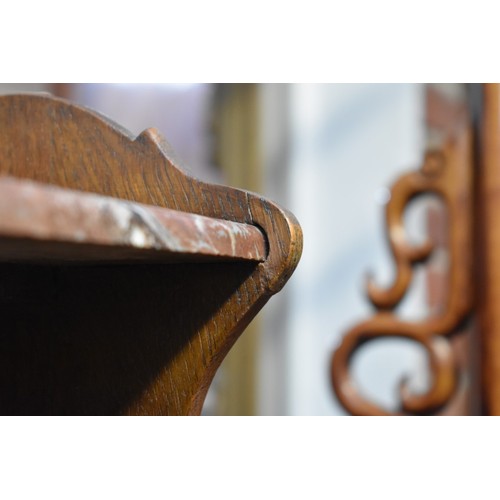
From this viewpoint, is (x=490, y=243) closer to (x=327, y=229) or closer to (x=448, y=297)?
(x=448, y=297)

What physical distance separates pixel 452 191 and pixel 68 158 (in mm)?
527

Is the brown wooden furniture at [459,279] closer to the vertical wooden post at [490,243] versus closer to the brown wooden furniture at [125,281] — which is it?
the vertical wooden post at [490,243]

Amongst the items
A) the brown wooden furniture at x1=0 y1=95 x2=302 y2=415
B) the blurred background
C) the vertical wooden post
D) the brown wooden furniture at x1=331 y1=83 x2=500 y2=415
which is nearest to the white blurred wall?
the blurred background

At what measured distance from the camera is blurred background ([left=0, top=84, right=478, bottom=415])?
1247 mm

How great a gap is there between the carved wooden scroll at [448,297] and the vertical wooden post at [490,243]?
0.03m

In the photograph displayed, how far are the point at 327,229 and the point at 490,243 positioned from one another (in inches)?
27.2

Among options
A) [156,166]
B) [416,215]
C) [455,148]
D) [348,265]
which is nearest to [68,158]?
[156,166]

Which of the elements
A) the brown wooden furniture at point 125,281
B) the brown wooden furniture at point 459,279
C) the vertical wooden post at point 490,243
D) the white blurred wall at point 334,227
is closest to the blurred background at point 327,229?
the white blurred wall at point 334,227

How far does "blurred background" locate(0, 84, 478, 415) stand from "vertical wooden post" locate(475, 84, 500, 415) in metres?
0.60

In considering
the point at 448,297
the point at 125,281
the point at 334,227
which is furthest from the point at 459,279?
the point at 334,227

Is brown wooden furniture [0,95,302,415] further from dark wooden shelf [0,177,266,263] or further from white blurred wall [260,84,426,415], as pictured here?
white blurred wall [260,84,426,415]

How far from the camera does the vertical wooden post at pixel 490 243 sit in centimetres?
57

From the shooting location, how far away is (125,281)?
0.28 meters

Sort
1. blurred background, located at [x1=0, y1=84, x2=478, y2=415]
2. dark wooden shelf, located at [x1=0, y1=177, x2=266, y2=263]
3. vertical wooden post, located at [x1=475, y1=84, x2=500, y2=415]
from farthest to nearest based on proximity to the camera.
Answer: blurred background, located at [x1=0, y1=84, x2=478, y2=415]
vertical wooden post, located at [x1=475, y1=84, x2=500, y2=415]
dark wooden shelf, located at [x1=0, y1=177, x2=266, y2=263]
